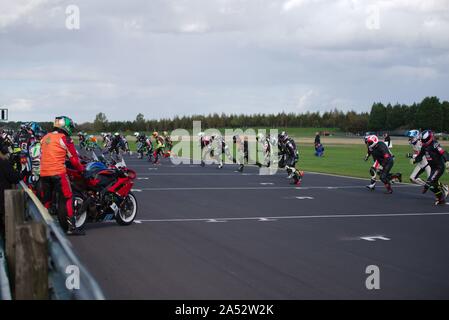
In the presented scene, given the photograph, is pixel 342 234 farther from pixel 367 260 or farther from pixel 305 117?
pixel 305 117

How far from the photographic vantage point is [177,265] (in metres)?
8.62

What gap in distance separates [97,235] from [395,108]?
5493 inches

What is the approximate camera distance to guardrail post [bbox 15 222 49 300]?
5004mm

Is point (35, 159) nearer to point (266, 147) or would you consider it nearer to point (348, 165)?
point (266, 147)

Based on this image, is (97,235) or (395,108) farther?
(395,108)

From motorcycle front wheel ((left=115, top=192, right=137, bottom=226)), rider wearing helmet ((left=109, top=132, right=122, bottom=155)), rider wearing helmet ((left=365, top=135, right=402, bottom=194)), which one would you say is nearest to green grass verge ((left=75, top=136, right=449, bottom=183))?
rider wearing helmet ((left=365, top=135, right=402, bottom=194))

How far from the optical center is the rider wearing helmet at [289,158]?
75.3ft

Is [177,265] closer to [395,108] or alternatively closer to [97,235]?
[97,235]

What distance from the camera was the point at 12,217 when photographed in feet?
24.4

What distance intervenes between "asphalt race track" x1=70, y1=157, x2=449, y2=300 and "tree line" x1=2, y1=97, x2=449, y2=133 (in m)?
111
